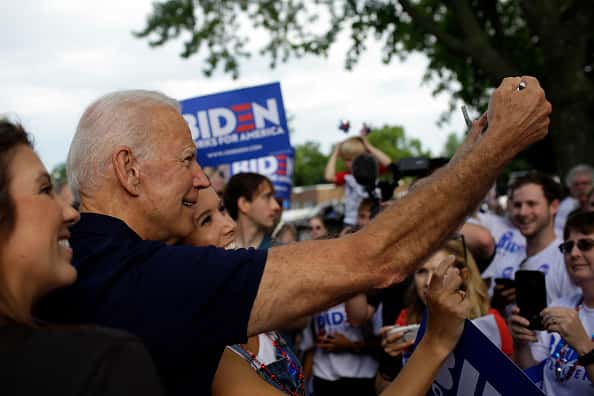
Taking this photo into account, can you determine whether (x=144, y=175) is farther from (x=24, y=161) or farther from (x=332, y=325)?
(x=332, y=325)

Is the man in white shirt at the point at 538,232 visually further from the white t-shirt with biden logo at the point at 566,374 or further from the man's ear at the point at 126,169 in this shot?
the man's ear at the point at 126,169

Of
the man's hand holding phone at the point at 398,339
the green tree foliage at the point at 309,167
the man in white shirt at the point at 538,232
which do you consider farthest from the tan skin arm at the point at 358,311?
the green tree foliage at the point at 309,167

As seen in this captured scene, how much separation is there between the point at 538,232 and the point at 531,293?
1880 millimetres

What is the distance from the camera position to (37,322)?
1.17 metres

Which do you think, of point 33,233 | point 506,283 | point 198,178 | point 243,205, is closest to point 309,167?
point 243,205

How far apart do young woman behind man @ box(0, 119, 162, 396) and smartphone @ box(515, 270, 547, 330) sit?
229 cm

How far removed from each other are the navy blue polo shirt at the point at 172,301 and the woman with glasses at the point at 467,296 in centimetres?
169

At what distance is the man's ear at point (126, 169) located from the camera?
1737 mm

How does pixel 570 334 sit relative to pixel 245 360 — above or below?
below

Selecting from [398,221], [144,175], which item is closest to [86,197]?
[144,175]

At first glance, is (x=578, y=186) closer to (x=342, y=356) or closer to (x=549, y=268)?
(x=549, y=268)

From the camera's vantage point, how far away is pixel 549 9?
1202 centimetres

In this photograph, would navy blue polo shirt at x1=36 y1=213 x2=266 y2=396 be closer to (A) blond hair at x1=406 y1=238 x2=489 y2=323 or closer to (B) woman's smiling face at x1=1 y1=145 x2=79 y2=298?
(B) woman's smiling face at x1=1 y1=145 x2=79 y2=298

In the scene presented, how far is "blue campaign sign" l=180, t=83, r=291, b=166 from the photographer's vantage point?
20.6 feet
